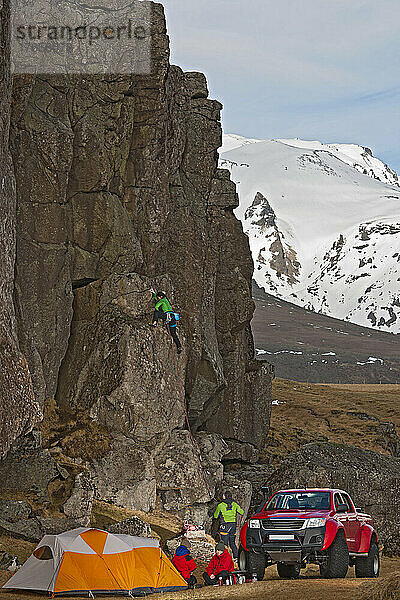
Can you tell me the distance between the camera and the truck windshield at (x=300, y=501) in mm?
23266

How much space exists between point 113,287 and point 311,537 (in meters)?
20.9

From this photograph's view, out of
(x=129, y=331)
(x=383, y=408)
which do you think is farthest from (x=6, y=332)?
(x=383, y=408)

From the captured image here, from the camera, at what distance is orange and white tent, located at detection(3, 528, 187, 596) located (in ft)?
71.8

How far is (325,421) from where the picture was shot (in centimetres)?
7319

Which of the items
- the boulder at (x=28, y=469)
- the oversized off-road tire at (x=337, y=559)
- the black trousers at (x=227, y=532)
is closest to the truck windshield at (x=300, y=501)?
the oversized off-road tire at (x=337, y=559)

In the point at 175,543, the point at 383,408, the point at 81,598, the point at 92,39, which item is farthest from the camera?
the point at 383,408

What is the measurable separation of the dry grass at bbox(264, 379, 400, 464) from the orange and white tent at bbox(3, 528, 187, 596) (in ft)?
101

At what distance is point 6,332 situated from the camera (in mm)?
28703

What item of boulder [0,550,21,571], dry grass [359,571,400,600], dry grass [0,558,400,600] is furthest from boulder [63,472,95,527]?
dry grass [359,571,400,600]

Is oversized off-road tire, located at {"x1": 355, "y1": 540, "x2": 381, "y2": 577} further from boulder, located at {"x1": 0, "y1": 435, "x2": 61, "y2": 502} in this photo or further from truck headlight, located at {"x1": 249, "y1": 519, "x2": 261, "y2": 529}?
boulder, located at {"x1": 0, "y1": 435, "x2": 61, "y2": 502}

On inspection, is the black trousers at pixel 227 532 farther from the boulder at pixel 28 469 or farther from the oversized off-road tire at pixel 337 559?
the boulder at pixel 28 469

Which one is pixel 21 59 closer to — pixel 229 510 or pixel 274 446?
pixel 229 510

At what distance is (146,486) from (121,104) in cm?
1838

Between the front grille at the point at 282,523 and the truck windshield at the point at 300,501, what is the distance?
4.60ft
